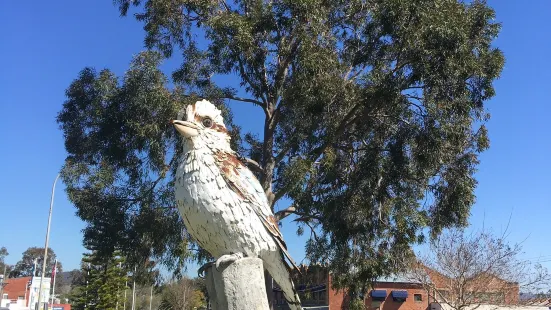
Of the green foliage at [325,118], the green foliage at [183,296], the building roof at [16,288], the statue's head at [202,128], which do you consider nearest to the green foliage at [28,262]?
the building roof at [16,288]

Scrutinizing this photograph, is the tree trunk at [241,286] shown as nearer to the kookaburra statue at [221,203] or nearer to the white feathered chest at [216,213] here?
the kookaburra statue at [221,203]

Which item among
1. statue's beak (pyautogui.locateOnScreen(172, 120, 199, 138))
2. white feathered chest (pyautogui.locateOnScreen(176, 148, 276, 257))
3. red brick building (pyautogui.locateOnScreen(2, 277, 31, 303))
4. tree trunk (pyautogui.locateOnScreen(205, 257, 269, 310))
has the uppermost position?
statue's beak (pyautogui.locateOnScreen(172, 120, 199, 138))

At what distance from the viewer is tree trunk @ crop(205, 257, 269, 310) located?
3934mm

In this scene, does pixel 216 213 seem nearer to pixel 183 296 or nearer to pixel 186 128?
pixel 186 128

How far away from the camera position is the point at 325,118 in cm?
1211

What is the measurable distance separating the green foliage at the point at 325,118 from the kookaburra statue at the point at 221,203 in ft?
20.9

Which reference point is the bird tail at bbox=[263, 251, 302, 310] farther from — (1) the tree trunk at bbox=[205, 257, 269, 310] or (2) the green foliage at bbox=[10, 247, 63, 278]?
(2) the green foliage at bbox=[10, 247, 63, 278]

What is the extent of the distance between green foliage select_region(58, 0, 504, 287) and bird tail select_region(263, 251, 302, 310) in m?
6.47

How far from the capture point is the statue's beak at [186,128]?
459 cm

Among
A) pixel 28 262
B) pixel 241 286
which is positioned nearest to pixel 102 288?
pixel 241 286

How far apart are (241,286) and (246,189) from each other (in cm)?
98

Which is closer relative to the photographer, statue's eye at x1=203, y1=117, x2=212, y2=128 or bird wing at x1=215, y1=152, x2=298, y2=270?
bird wing at x1=215, y1=152, x2=298, y2=270

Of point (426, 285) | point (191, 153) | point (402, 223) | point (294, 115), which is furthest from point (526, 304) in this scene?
point (191, 153)

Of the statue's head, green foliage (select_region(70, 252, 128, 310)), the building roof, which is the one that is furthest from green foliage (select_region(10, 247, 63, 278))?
the statue's head
